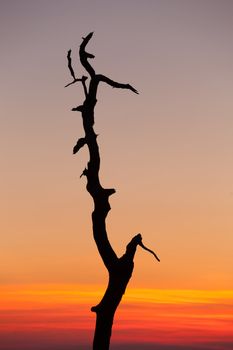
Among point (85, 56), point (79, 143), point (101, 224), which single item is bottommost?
point (101, 224)

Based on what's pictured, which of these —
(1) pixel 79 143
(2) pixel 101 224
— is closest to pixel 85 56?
(1) pixel 79 143

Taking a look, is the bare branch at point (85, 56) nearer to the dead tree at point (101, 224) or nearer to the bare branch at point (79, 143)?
the dead tree at point (101, 224)

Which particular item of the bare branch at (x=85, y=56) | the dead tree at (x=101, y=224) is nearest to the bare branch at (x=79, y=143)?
the dead tree at (x=101, y=224)

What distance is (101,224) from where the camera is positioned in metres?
19.0

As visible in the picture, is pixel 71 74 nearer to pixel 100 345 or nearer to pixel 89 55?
pixel 89 55

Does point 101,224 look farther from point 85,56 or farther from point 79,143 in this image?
point 85,56

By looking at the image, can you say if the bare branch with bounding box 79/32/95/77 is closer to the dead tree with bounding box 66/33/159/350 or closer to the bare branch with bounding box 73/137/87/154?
the dead tree with bounding box 66/33/159/350

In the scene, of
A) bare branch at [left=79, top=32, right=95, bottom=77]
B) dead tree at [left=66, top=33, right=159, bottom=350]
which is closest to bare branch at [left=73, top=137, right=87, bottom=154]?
dead tree at [left=66, top=33, right=159, bottom=350]

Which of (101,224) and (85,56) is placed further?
(85,56)

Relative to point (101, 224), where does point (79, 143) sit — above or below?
above

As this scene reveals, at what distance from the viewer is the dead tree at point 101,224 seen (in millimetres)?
18578

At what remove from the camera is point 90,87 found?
19781 mm

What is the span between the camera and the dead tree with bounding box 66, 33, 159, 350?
18.6 meters

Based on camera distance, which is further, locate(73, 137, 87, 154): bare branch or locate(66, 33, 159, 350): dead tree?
locate(73, 137, 87, 154): bare branch
